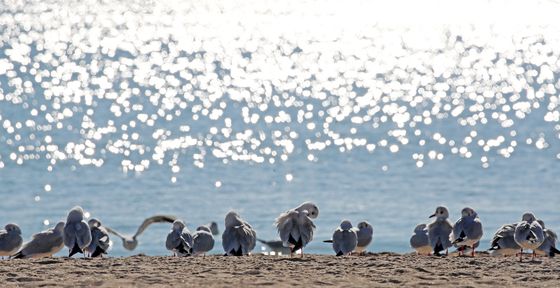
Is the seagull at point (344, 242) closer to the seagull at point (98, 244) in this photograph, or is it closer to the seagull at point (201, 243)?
the seagull at point (201, 243)

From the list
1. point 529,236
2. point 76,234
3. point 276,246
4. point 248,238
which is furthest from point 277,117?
point 529,236

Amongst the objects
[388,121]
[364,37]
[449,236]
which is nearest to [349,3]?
[364,37]

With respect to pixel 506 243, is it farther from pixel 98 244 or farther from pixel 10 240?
pixel 10 240

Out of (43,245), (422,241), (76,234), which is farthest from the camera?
(422,241)

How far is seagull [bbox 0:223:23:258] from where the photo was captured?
19.5 meters

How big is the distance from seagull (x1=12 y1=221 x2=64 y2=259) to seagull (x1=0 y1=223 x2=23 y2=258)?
97 millimetres

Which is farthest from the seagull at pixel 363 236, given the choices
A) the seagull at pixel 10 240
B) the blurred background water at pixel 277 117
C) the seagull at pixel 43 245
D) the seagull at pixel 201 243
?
the blurred background water at pixel 277 117

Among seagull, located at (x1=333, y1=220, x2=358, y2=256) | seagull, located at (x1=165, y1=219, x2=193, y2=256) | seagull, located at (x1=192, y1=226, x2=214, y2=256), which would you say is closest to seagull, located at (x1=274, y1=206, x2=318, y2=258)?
seagull, located at (x1=333, y1=220, x2=358, y2=256)

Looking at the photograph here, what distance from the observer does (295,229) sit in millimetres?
19109

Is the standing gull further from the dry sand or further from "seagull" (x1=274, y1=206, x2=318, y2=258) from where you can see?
the dry sand

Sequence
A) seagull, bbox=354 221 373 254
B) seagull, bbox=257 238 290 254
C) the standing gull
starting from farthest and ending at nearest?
seagull, bbox=257 238 290 254 < seagull, bbox=354 221 373 254 < the standing gull

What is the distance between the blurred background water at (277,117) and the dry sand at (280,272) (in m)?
12.5

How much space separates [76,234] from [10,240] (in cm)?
105

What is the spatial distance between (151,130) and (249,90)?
10.6 m
